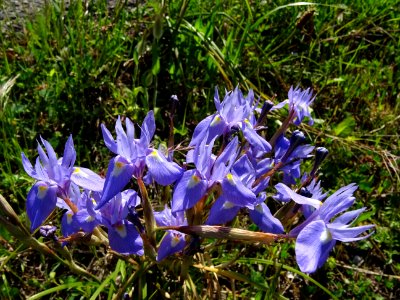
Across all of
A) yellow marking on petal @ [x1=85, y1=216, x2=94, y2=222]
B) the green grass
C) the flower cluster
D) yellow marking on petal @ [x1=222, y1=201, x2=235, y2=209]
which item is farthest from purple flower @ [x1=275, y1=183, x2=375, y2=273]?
the green grass

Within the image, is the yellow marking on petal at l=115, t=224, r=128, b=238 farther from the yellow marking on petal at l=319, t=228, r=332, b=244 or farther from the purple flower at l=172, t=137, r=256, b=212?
the yellow marking on petal at l=319, t=228, r=332, b=244

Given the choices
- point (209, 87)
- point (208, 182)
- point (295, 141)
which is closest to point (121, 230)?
point (208, 182)

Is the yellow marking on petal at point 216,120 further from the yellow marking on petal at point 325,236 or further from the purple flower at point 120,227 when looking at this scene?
the yellow marking on petal at point 325,236

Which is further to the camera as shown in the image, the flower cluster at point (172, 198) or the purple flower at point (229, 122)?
the purple flower at point (229, 122)

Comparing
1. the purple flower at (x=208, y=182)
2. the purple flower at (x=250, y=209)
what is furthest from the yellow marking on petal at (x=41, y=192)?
the purple flower at (x=250, y=209)

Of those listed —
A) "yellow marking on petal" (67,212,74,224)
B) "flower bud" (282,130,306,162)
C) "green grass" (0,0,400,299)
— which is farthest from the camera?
"green grass" (0,0,400,299)

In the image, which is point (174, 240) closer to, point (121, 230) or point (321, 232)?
point (121, 230)

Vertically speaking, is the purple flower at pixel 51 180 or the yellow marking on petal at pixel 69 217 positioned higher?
the purple flower at pixel 51 180
